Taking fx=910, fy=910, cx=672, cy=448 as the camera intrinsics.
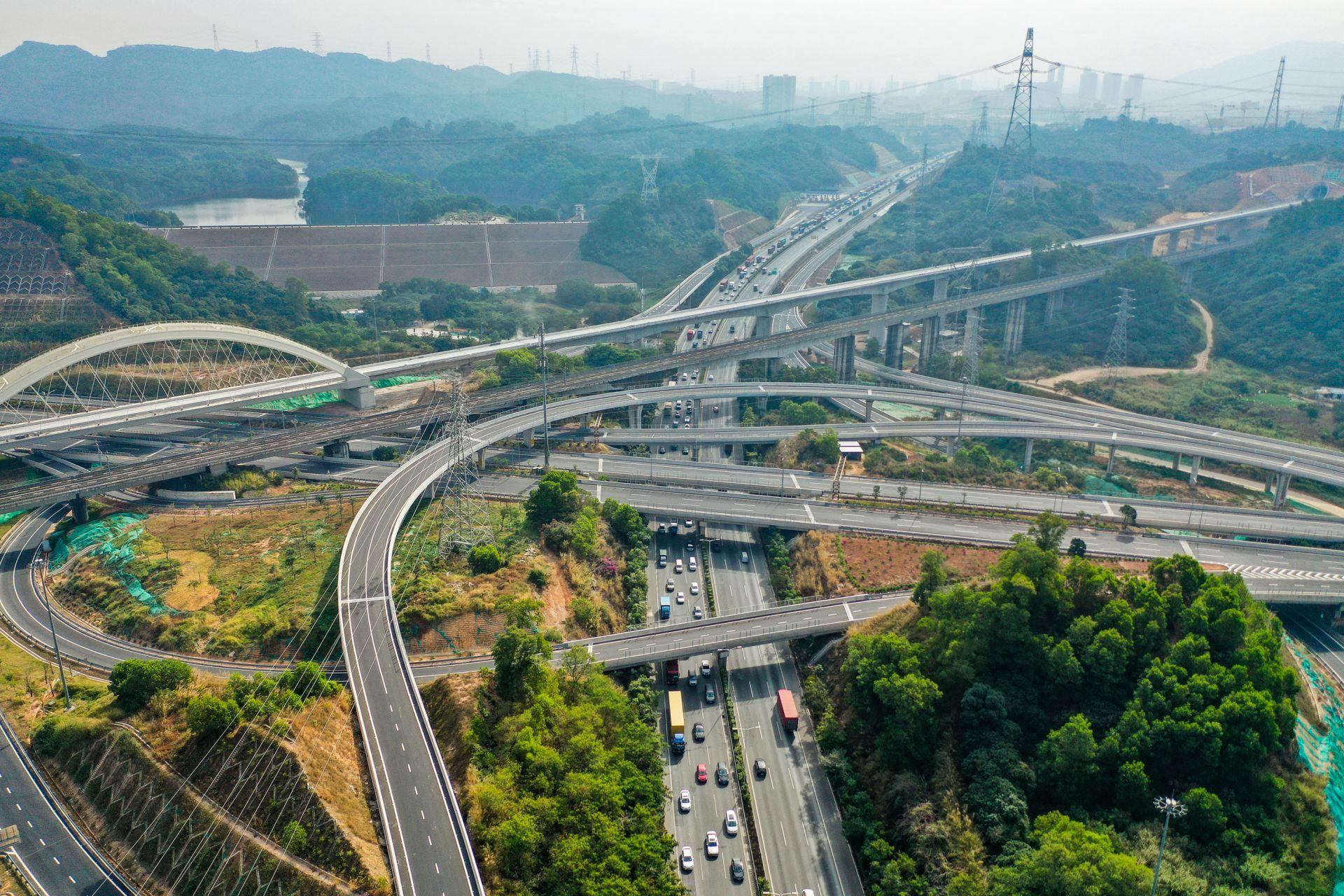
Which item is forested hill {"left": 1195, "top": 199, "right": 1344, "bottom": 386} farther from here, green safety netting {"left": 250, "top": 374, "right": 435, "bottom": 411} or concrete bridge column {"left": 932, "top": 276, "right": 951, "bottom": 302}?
green safety netting {"left": 250, "top": 374, "right": 435, "bottom": 411}

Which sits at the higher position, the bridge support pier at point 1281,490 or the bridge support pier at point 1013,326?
the bridge support pier at point 1013,326

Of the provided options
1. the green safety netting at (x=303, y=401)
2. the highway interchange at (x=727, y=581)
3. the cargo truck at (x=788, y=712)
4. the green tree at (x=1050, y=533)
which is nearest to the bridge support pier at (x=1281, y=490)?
the highway interchange at (x=727, y=581)

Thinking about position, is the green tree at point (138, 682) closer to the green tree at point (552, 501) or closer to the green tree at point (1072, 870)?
the green tree at point (552, 501)

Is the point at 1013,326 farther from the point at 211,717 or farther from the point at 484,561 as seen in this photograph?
the point at 211,717

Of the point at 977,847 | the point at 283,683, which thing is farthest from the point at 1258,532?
the point at 283,683

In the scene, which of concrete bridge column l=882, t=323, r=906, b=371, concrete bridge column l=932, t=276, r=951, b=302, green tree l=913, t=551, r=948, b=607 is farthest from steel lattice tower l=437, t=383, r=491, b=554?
concrete bridge column l=932, t=276, r=951, b=302

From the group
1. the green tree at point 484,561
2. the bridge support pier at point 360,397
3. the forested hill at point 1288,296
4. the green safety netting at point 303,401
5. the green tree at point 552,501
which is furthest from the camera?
the forested hill at point 1288,296
